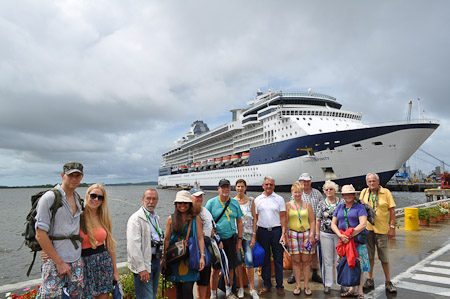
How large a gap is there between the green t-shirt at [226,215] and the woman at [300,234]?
843 millimetres

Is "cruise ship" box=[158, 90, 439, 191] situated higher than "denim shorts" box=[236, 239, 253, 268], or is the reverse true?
"cruise ship" box=[158, 90, 439, 191]

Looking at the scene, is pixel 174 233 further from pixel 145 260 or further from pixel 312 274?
pixel 312 274

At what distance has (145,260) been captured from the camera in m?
2.79

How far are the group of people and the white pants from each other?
0.04 ft

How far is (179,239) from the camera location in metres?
2.96

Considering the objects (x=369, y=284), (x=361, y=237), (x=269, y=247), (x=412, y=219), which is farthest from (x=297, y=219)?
(x=412, y=219)

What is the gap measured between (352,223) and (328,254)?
23.5 inches

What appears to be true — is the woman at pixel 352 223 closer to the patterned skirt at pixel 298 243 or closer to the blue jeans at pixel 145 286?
the patterned skirt at pixel 298 243

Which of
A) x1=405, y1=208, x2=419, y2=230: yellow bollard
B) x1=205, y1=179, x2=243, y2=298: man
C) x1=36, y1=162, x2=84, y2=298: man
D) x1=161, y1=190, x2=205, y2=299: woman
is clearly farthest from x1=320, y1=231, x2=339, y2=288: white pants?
x1=405, y1=208, x2=419, y2=230: yellow bollard

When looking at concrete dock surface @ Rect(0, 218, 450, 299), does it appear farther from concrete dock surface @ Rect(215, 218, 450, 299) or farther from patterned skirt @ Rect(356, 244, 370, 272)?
patterned skirt @ Rect(356, 244, 370, 272)

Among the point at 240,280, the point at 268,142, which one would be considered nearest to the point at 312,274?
the point at 240,280

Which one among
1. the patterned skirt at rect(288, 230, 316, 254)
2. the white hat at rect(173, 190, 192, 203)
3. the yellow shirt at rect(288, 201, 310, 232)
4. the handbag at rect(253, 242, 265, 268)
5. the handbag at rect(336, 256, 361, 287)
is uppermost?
the white hat at rect(173, 190, 192, 203)

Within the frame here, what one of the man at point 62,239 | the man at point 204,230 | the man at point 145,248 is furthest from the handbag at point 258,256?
the man at point 62,239

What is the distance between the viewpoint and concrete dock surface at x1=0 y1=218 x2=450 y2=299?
3.71m
